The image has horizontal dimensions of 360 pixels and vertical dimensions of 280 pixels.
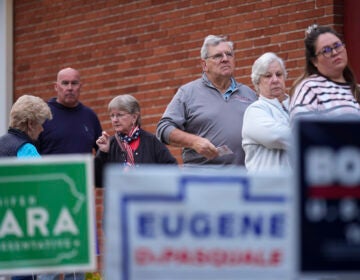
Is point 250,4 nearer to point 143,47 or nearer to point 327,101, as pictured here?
point 143,47

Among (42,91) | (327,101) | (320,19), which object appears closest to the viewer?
(327,101)

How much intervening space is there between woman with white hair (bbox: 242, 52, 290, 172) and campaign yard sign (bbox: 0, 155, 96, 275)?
2.11 meters

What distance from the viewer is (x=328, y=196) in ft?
14.5

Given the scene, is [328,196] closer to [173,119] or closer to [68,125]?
[173,119]

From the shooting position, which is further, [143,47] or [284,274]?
[143,47]

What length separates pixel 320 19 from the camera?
398 inches

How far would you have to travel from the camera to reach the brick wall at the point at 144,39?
10.5m

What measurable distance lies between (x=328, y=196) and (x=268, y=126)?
111 inches

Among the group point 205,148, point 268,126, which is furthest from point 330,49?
point 205,148

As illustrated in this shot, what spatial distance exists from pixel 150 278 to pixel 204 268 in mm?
198

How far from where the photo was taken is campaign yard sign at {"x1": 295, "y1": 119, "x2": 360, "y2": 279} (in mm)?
4387

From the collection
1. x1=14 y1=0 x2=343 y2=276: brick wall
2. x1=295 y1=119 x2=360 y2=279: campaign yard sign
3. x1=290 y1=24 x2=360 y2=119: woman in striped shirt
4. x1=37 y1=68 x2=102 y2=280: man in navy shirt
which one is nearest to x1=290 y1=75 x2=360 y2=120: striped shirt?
x1=290 y1=24 x2=360 y2=119: woman in striped shirt

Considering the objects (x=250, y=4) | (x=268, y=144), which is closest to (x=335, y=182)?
(x=268, y=144)

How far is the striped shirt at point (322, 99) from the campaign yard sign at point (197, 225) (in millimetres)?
2072
